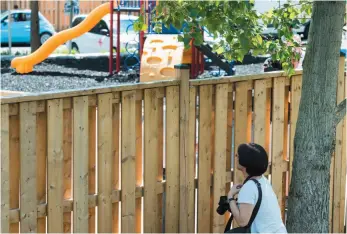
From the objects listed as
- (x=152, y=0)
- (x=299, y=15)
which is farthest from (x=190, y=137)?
(x=152, y=0)

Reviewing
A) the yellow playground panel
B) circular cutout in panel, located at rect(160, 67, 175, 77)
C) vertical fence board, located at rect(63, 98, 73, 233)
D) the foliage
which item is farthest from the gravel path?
the foliage

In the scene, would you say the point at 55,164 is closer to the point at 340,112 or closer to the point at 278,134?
the point at 340,112

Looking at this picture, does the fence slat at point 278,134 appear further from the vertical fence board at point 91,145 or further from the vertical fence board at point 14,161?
the vertical fence board at point 14,161

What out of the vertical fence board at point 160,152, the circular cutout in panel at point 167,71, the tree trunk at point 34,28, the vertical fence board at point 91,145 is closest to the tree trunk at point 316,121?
the vertical fence board at point 160,152

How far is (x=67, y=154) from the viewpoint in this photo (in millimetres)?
5367

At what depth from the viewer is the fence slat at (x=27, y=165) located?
5066 millimetres

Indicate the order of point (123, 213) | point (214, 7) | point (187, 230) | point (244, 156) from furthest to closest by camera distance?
point (187, 230) → point (123, 213) → point (214, 7) → point (244, 156)

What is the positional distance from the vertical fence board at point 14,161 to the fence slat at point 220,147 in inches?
69.1

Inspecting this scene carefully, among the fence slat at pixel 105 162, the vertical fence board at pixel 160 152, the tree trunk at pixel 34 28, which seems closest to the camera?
the fence slat at pixel 105 162

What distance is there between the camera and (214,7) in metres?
5.03

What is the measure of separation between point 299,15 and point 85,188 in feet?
8.16

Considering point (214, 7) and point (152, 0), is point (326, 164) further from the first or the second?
point (152, 0)

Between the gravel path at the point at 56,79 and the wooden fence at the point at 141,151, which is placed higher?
the wooden fence at the point at 141,151

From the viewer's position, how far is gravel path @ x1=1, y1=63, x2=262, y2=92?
52.0 feet
